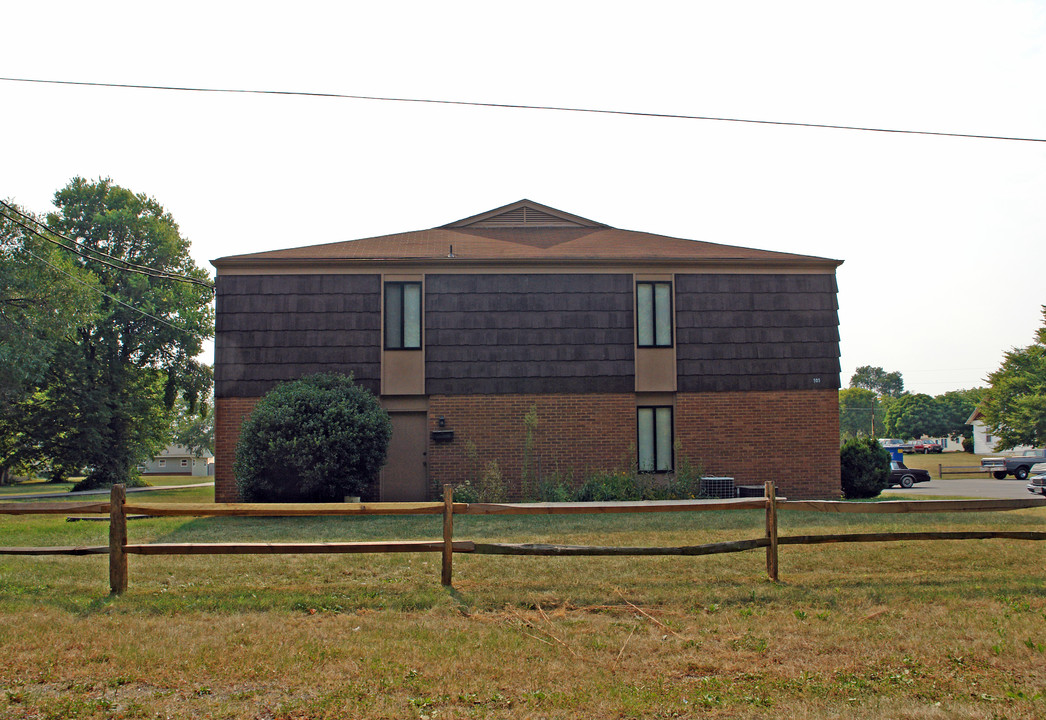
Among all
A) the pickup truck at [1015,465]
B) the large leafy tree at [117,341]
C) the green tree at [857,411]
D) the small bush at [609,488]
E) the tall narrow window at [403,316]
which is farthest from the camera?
the green tree at [857,411]

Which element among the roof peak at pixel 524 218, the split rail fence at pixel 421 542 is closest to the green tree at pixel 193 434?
the roof peak at pixel 524 218

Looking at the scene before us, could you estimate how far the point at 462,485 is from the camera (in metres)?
18.9

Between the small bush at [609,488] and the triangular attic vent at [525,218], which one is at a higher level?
the triangular attic vent at [525,218]

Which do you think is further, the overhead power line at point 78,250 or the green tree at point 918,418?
the green tree at point 918,418

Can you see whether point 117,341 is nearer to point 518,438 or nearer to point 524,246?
point 524,246

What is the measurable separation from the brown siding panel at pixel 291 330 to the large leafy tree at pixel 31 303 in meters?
16.2

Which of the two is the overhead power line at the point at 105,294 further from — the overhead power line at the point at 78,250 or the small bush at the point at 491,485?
the small bush at the point at 491,485

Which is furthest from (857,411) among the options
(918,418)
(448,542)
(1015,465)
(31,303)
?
(448,542)

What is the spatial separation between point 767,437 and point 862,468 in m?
3.28

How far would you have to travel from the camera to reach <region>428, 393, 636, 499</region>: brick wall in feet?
63.4

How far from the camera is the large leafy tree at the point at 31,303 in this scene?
3077cm

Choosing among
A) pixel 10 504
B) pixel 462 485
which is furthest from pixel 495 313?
pixel 10 504

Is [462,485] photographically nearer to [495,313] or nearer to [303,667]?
[495,313]

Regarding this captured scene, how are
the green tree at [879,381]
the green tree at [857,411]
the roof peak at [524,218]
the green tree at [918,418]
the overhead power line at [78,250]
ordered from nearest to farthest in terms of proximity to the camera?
the roof peak at [524,218]
the overhead power line at [78,250]
the green tree at [918,418]
the green tree at [857,411]
the green tree at [879,381]
